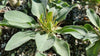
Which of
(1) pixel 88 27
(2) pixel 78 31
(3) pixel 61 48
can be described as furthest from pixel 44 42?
(1) pixel 88 27

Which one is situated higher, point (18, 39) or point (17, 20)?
point (17, 20)

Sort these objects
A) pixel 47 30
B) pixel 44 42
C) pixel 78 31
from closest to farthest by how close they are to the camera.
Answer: pixel 44 42 → pixel 78 31 → pixel 47 30

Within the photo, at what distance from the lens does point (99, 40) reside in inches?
73.2

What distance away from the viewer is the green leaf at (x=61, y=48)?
1623mm

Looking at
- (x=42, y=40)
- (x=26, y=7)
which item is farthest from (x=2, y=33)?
(x=42, y=40)

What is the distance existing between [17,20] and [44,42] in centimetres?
37

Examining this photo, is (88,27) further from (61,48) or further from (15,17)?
(15,17)

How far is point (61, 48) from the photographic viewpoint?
1.68 metres

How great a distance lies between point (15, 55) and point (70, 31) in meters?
0.63

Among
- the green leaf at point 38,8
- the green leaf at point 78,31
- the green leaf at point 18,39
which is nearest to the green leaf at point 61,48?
the green leaf at point 78,31

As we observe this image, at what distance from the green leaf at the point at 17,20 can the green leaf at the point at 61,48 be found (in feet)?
1.09

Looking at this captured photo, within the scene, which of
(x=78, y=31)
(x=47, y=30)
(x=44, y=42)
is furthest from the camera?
(x=47, y=30)

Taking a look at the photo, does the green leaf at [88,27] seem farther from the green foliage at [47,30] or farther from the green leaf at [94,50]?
the green leaf at [94,50]

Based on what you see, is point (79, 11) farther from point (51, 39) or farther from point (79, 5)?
point (51, 39)
